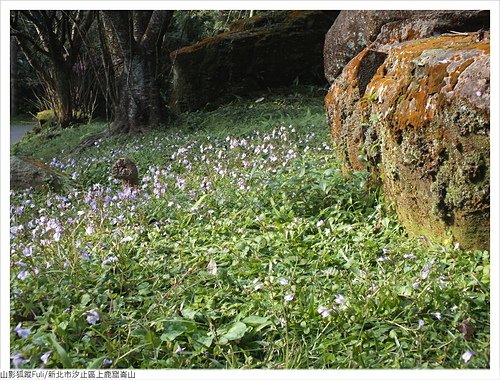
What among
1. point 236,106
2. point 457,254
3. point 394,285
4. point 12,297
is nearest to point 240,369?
point 394,285

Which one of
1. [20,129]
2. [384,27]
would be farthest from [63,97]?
[384,27]

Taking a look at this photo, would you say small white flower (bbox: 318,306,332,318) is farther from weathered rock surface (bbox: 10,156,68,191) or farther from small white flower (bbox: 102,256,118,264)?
weathered rock surface (bbox: 10,156,68,191)

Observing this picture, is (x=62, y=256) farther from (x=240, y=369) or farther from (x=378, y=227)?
(x=378, y=227)

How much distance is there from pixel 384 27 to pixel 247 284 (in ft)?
10.4

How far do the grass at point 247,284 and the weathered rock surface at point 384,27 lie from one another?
4.42ft

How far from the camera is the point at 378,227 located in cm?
308

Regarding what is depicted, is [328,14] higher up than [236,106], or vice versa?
[328,14]

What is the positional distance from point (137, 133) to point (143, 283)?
5.79 meters

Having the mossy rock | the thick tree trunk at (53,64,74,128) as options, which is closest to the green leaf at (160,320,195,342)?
the thick tree trunk at (53,64,74,128)

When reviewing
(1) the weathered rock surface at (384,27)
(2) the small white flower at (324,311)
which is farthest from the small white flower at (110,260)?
(1) the weathered rock surface at (384,27)

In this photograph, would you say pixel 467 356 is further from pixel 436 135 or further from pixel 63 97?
pixel 63 97

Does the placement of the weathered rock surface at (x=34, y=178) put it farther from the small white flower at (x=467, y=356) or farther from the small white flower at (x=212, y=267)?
the small white flower at (x=467, y=356)

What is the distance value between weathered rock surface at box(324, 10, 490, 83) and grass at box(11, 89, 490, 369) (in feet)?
4.42

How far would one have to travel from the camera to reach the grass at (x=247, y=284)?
2000 mm
